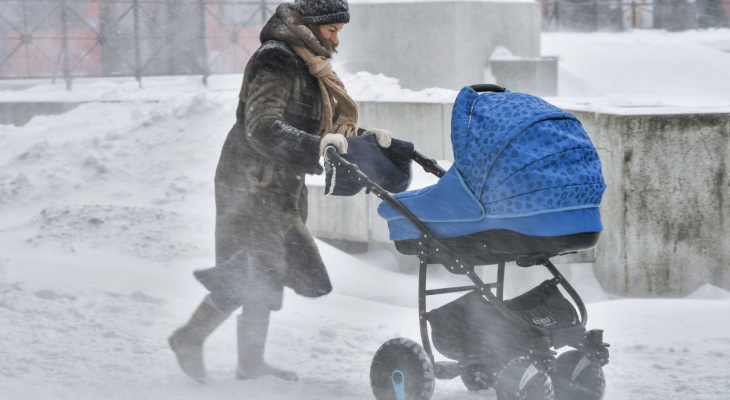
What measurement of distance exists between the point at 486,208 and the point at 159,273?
401cm

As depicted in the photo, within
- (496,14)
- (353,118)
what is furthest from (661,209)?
(496,14)

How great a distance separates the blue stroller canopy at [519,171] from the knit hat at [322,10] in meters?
0.82

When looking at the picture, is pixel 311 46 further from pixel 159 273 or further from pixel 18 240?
pixel 18 240

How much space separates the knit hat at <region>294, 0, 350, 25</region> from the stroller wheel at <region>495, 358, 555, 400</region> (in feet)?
5.69

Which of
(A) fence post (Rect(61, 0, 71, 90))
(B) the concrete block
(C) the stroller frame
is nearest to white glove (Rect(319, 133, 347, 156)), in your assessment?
(C) the stroller frame

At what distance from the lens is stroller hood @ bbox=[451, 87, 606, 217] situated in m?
4.11

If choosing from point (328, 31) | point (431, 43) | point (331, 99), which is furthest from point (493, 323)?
point (431, 43)

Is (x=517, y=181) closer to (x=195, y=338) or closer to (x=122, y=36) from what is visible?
(x=195, y=338)

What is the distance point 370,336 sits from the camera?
6148 mm

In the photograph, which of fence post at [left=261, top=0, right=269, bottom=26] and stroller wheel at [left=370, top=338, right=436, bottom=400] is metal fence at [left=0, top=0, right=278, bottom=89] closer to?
fence post at [left=261, top=0, right=269, bottom=26]

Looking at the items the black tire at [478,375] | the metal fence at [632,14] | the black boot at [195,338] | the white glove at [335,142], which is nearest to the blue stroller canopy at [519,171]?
the white glove at [335,142]

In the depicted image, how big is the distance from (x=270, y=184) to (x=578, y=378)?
1.67 m

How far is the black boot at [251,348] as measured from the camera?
5.19m

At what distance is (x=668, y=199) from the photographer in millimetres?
6824
